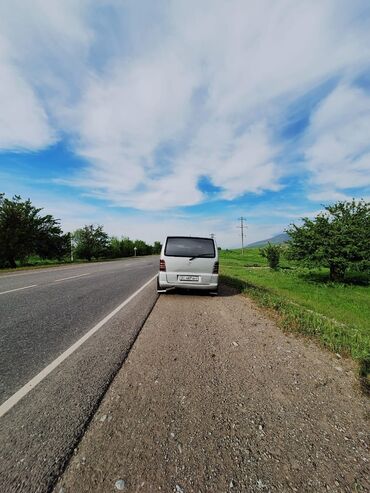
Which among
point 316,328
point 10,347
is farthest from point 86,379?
point 316,328

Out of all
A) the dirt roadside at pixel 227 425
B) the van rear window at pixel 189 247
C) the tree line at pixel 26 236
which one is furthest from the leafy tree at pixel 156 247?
the dirt roadside at pixel 227 425

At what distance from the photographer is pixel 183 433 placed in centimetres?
209

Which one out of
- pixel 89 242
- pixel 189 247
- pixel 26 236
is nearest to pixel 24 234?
pixel 26 236

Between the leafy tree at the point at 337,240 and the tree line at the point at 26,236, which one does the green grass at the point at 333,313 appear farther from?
the tree line at the point at 26,236

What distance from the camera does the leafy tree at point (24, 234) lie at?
28125 millimetres

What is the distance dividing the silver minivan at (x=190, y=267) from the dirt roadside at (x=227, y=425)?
3.73m

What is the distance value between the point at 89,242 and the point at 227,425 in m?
50.8

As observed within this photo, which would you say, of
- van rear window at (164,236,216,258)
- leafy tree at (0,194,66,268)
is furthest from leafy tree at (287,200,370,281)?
leafy tree at (0,194,66,268)

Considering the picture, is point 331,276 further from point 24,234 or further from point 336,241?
point 24,234

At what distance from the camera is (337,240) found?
1350cm

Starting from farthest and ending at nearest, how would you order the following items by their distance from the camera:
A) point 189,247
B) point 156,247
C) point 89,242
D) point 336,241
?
point 156,247 → point 89,242 → point 336,241 → point 189,247

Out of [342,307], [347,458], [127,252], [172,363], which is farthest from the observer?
[127,252]

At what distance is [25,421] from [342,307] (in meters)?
10.1

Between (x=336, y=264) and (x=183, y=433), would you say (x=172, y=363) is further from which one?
(x=336, y=264)
